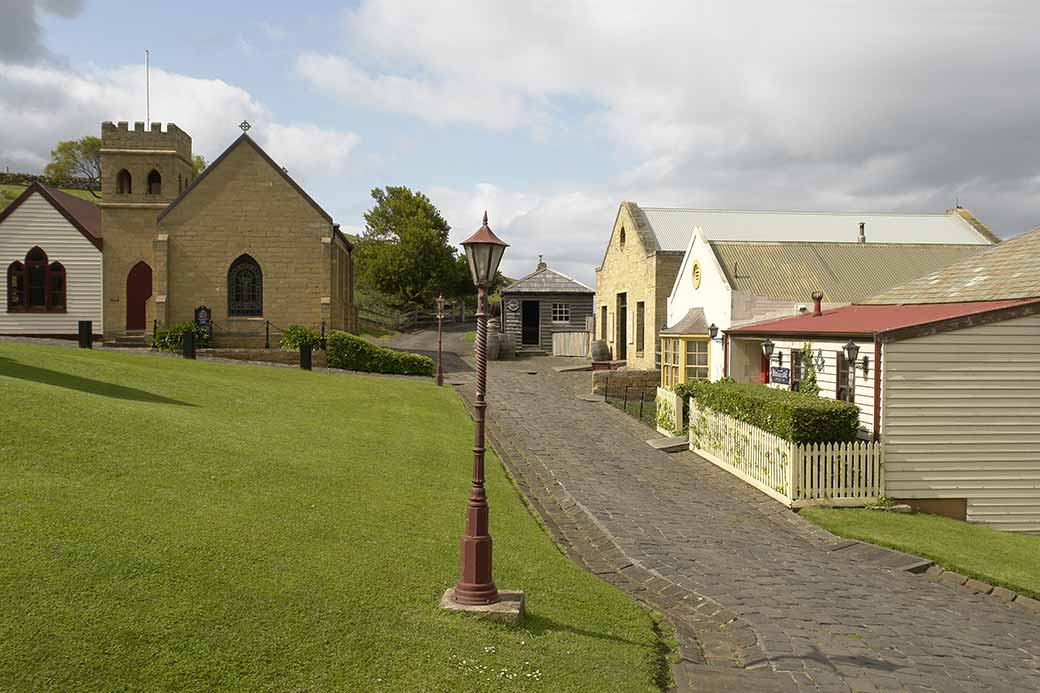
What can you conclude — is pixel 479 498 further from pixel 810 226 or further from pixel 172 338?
pixel 810 226

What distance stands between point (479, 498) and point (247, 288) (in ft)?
93.3

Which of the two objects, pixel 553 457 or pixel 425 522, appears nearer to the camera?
pixel 425 522

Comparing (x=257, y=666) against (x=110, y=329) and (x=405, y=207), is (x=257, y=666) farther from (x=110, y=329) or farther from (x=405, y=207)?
(x=405, y=207)

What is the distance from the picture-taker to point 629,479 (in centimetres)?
1666

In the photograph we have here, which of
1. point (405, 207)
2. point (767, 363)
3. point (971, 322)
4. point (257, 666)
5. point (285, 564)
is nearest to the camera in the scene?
point (257, 666)

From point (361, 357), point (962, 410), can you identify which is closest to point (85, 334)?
point (361, 357)

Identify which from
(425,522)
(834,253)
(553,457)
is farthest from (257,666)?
(834,253)

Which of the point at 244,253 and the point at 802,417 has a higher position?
the point at 244,253

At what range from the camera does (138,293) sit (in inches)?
1462

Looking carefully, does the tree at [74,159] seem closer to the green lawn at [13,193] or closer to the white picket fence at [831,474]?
the green lawn at [13,193]

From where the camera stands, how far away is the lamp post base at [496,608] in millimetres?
7633

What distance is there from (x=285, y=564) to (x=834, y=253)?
24.4 meters

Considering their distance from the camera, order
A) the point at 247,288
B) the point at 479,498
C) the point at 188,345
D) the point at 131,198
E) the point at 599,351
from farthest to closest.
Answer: the point at 599,351 < the point at 131,198 < the point at 247,288 < the point at 188,345 < the point at 479,498

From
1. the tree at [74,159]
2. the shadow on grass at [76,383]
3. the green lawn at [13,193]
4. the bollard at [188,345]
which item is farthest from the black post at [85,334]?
the tree at [74,159]
